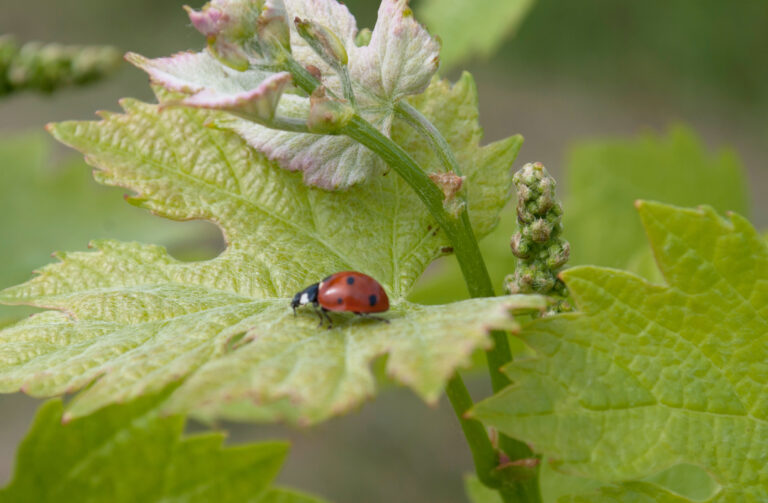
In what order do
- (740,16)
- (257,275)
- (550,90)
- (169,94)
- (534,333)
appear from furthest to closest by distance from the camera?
(550,90) < (740,16) < (169,94) < (257,275) < (534,333)

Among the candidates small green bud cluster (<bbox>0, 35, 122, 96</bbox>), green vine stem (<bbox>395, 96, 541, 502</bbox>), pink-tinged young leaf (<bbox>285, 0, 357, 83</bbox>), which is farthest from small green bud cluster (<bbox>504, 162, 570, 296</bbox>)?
small green bud cluster (<bbox>0, 35, 122, 96</bbox>)

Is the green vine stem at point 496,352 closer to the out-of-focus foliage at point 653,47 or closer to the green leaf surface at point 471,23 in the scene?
the green leaf surface at point 471,23

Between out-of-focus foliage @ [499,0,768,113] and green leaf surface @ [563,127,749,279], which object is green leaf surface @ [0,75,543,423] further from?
out-of-focus foliage @ [499,0,768,113]

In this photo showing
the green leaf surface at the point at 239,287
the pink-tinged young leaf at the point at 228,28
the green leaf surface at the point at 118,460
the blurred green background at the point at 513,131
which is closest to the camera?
the green leaf surface at the point at 239,287

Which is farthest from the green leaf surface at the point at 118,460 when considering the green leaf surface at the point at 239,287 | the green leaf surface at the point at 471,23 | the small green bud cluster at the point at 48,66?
the green leaf surface at the point at 471,23

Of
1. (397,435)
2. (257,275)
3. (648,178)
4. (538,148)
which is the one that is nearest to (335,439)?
(397,435)

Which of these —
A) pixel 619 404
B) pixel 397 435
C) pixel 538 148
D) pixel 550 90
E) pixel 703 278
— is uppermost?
pixel 550 90

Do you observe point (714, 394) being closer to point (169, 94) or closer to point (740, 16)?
point (169, 94)

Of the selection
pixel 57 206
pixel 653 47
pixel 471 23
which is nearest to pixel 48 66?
pixel 57 206

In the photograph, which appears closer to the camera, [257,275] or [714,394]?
[714,394]
